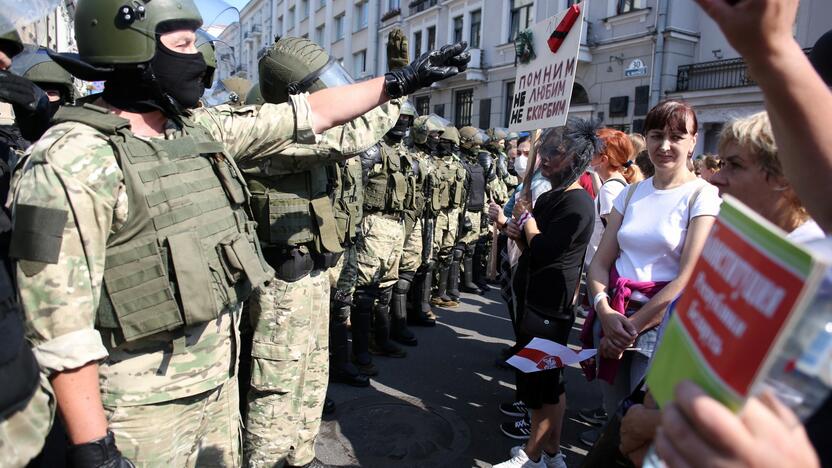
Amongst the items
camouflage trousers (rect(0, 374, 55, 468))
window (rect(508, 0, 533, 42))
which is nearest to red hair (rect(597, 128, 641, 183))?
camouflage trousers (rect(0, 374, 55, 468))

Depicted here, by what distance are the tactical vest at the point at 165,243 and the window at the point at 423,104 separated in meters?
24.1

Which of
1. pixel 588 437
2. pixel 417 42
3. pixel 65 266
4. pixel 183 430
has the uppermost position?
pixel 417 42

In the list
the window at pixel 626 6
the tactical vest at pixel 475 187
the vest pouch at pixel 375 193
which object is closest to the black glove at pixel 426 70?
the vest pouch at pixel 375 193

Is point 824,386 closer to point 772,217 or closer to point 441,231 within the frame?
point 772,217

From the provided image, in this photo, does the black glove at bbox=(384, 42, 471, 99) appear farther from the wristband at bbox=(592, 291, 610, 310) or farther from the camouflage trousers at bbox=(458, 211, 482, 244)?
the camouflage trousers at bbox=(458, 211, 482, 244)

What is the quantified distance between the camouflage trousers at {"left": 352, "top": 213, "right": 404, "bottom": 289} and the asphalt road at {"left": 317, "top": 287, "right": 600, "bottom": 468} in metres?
0.75

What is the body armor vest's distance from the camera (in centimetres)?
748

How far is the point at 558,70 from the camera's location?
3041 mm

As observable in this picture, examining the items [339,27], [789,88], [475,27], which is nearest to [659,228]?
[789,88]

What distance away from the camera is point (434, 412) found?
3.78 metres

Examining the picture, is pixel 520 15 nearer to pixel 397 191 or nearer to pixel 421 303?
pixel 421 303

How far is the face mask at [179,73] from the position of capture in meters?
1.72

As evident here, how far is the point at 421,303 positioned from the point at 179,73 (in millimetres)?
4600

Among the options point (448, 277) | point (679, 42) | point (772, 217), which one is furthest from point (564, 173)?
point (679, 42)
